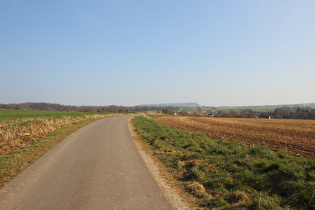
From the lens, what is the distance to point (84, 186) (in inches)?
201

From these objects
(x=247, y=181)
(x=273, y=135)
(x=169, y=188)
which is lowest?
(x=273, y=135)

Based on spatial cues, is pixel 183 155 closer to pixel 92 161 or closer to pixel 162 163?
pixel 162 163

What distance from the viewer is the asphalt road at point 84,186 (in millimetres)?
4137

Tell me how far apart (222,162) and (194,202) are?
286cm

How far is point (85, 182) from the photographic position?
5406 millimetres

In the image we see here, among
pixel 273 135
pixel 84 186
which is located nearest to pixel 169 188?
pixel 84 186

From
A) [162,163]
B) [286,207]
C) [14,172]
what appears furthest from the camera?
[162,163]

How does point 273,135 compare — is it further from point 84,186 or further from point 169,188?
point 84,186

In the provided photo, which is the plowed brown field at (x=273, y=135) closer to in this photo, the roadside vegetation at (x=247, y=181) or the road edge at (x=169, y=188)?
the roadside vegetation at (x=247, y=181)

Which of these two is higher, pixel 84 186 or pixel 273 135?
pixel 84 186

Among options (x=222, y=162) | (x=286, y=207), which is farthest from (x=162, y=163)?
(x=286, y=207)

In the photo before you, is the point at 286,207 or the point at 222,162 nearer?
the point at 286,207

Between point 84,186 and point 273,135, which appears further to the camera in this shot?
point 273,135

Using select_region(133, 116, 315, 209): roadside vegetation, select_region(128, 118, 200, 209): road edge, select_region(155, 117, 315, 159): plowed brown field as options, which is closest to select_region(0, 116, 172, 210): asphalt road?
select_region(128, 118, 200, 209): road edge
